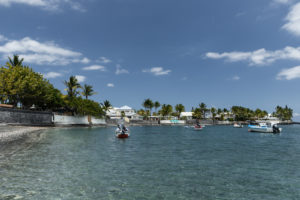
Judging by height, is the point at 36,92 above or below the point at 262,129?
above

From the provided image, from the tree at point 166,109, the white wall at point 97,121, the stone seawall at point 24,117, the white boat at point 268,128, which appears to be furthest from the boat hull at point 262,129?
the tree at point 166,109

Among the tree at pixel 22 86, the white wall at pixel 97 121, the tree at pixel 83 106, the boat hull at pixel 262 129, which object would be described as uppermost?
the tree at pixel 22 86

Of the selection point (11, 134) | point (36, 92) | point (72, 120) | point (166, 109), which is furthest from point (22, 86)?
point (166, 109)

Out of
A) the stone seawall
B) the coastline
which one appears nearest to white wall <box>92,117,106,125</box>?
the stone seawall

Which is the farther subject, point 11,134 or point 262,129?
point 262,129

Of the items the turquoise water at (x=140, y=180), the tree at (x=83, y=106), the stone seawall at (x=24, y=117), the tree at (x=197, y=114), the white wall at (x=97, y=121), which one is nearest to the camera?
the turquoise water at (x=140, y=180)

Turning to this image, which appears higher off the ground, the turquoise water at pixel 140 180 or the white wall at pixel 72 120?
the white wall at pixel 72 120

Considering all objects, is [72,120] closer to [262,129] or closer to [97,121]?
[97,121]

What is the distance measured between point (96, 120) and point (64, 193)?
349 ft

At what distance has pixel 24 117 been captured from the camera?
216ft

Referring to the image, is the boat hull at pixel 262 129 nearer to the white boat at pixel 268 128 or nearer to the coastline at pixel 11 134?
the white boat at pixel 268 128

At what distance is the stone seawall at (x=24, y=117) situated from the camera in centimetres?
5755

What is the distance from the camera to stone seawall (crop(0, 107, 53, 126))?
2266 inches

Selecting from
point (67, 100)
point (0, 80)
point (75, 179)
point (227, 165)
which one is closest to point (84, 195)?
point (75, 179)
